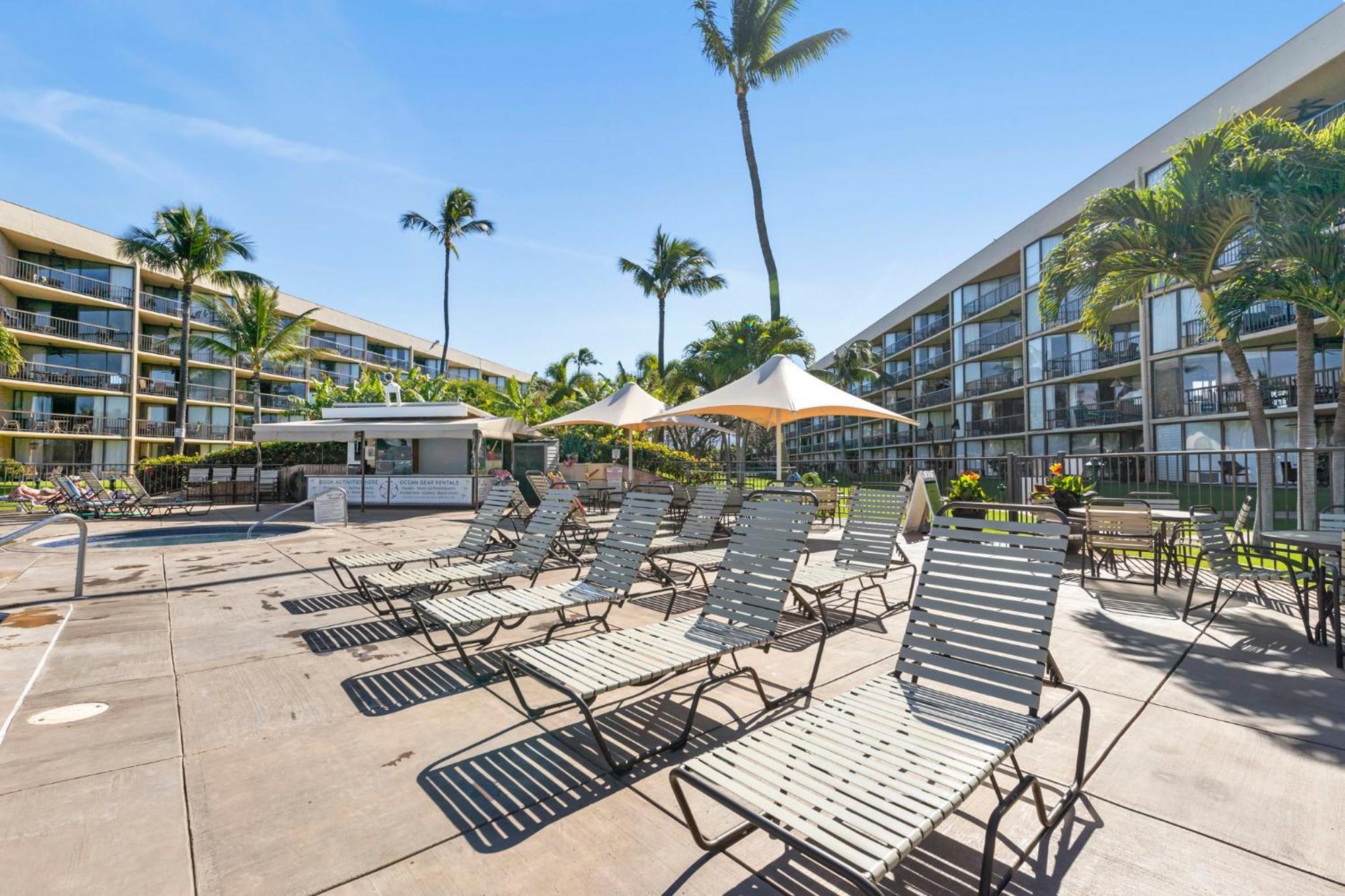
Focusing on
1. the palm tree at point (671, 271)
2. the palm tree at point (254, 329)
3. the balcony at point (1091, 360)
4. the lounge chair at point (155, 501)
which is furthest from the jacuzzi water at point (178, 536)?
the balcony at point (1091, 360)

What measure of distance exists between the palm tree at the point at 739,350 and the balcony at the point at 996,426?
14459 mm

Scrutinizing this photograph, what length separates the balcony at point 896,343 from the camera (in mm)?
52219

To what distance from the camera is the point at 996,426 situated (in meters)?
37.2

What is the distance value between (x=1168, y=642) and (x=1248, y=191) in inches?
393

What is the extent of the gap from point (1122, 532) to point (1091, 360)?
1074 inches

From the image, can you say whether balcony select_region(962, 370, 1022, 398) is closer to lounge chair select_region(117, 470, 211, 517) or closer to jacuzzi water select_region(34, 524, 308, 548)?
jacuzzi water select_region(34, 524, 308, 548)

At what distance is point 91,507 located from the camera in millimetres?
14969

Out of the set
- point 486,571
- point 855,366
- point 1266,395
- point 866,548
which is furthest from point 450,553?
point 855,366

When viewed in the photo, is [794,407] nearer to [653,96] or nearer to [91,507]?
[653,96]

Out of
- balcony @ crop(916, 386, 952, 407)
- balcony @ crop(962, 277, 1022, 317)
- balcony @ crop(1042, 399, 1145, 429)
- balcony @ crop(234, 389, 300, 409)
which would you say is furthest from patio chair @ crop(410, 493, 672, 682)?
balcony @ crop(234, 389, 300, 409)

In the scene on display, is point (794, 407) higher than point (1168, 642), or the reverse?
point (794, 407)

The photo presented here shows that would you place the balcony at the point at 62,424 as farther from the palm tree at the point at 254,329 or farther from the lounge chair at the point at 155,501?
the lounge chair at the point at 155,501

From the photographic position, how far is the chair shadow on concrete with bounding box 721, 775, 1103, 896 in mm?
2076

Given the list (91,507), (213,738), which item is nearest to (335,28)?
(213,738)
